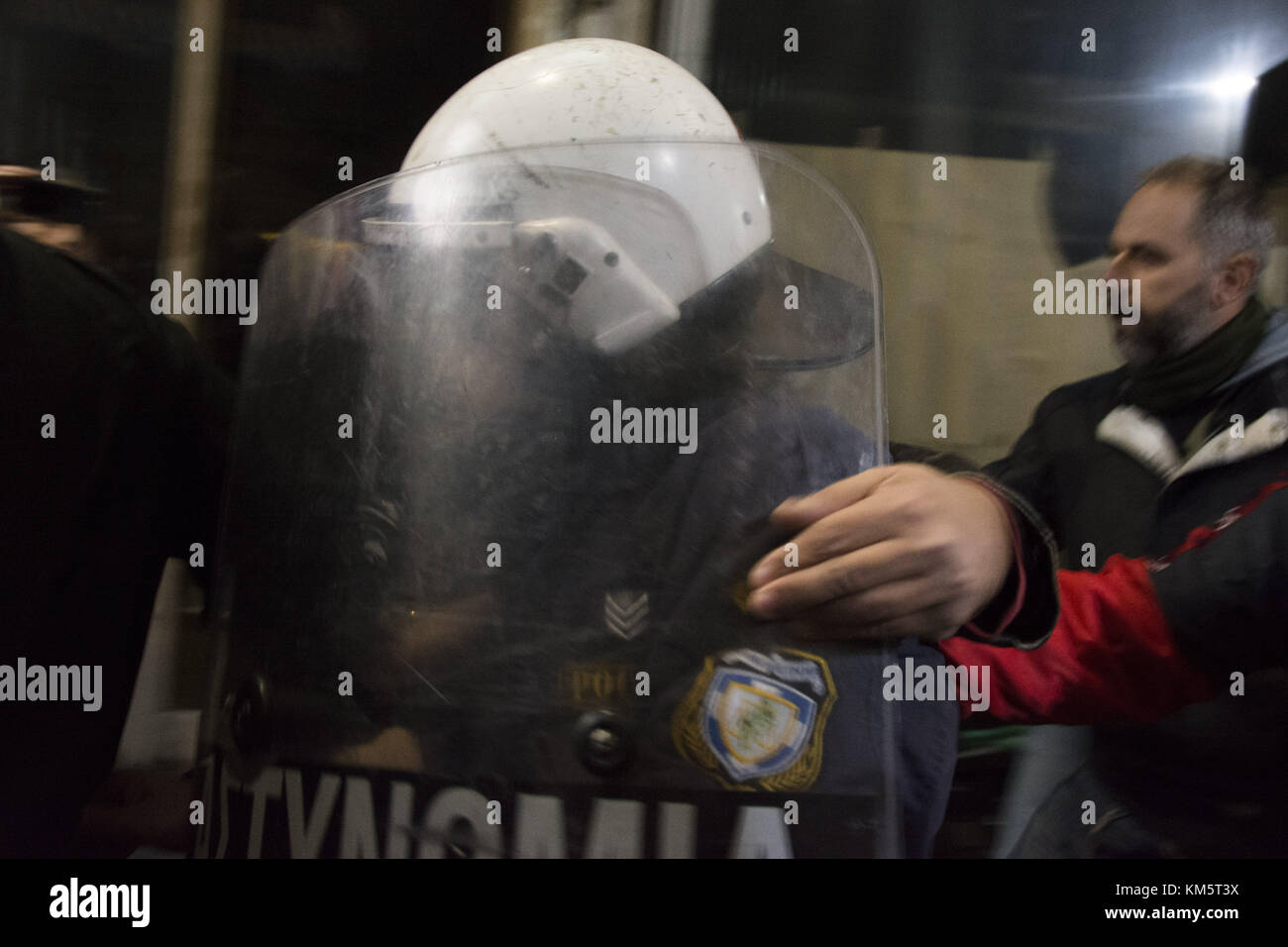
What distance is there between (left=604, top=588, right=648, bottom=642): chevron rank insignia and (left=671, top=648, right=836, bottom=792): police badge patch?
0.08 m

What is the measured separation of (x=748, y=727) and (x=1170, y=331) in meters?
1.08

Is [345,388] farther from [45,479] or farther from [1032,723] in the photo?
[1032,723]

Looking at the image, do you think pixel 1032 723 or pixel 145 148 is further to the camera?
pixel 145 148

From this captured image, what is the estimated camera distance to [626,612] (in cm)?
97

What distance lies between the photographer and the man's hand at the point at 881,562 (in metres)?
0.99

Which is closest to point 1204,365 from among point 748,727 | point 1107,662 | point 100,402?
point 1107,662

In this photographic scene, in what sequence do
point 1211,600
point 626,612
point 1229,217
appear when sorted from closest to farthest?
1. point 626,612
2. point 1211,600
3. point 1229,217

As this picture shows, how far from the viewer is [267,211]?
1.69 m

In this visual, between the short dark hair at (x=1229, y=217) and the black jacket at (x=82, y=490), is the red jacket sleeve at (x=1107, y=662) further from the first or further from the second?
the black jacket at (x=82, y=490)

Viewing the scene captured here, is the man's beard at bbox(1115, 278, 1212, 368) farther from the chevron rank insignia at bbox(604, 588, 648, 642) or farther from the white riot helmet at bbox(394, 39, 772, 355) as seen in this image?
the chevron rank insignia at bbox(604, 588, 648, 642)

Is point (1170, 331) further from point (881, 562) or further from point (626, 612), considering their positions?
point (626, 612)

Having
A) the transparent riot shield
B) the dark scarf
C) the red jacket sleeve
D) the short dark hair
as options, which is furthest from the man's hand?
the short dark hair

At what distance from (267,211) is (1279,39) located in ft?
5.62
